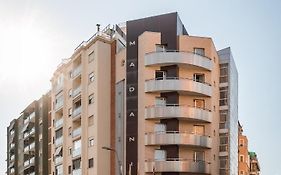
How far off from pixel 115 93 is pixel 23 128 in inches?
1973

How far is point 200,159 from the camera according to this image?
59.7 m

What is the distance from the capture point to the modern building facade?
58000mm

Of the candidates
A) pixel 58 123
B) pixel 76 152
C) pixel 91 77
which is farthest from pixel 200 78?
pixel 58 123

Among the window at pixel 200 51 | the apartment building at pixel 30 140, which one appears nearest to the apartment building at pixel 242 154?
the apartment building at pixel 30 140

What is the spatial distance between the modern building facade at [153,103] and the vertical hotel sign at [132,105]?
10 centimetres

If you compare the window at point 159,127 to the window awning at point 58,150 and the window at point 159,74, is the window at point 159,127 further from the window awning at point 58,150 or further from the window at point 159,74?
the window awning at point 58,150

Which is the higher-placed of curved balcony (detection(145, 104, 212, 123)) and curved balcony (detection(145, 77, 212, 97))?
curved balcony (detection(145, 77, 212, 97))

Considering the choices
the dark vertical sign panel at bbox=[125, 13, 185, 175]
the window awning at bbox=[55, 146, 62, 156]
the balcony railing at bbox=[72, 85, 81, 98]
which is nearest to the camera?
the dark vertical sign panel at bbox=[125, 13, 185, 175]

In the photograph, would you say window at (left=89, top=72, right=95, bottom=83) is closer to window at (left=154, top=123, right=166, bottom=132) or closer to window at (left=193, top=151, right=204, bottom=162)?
window at (left=154, top=123, right=166, bottom=132)

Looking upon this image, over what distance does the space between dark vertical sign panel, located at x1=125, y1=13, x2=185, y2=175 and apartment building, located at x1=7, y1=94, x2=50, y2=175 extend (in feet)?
108

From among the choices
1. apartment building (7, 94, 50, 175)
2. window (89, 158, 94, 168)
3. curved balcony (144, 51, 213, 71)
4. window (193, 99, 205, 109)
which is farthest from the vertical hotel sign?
apartment building (7, 94, 50, 175)

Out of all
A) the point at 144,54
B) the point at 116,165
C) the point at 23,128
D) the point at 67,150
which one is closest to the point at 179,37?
the point at 144,54

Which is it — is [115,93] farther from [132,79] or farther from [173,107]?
[173,107]

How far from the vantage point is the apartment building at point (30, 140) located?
91.5 metres
